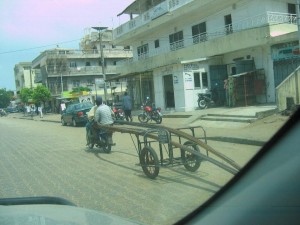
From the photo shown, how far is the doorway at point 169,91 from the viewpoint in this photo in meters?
25.4

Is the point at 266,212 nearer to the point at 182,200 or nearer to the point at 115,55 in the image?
the point at 182,200

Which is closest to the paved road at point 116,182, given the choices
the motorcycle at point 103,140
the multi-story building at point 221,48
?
the motorcycle at point 103,140

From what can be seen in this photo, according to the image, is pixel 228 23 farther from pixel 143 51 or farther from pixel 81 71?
pixel 81 71

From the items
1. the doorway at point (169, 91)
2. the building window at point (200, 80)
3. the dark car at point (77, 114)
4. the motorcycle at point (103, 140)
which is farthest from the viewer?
the doorway at point (169, 91)

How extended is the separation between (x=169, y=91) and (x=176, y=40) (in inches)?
201

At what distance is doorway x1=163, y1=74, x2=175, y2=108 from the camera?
83.2ft

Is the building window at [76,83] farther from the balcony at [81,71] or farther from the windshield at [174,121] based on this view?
the windshield at [174,121]

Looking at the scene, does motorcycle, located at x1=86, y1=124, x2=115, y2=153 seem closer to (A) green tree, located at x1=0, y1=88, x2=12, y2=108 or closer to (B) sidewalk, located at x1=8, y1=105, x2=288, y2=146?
(B) sidewalk, located at x1=8, y1=105, x2=288, y2=146

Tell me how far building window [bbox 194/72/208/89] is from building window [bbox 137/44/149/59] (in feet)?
33.9

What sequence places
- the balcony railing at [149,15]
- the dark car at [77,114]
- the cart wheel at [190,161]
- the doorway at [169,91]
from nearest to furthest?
the cart wheel at [190,161], the dark car at [77,114], the doorway at [169,91], the balcony railing at [149,15]

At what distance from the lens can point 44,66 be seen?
61.7m

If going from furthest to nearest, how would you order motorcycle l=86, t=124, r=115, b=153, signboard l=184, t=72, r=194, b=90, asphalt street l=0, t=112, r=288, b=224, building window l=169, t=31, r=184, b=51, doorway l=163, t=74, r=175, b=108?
1. building window l=169, t=31, r=184, b=51
2. doorway l=163, t=74, r=175, b=108
3. signboard l=184, t=72, r=194, b=90
4. motorcycle l=86, t=124, r=115, b=153
5. asphalt street l=0, t=112, r=288, b=224

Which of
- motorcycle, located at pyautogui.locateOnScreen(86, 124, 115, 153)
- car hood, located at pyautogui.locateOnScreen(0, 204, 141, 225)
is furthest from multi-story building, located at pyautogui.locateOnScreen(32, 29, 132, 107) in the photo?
car hood, located at pyautogui.locateOnScreen(0, 204, 141, 225)

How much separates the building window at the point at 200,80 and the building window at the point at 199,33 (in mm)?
2965
